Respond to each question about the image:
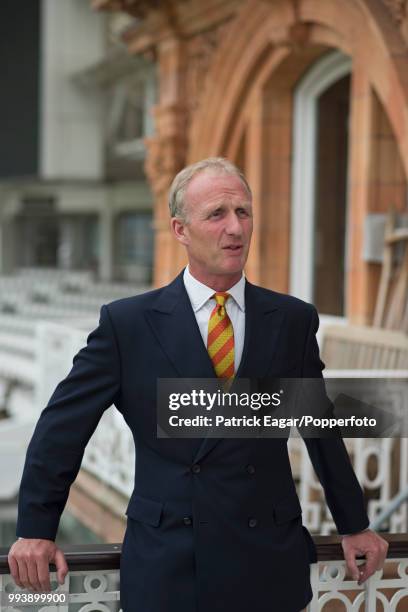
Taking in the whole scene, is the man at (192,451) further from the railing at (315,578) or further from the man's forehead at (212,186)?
the railing at (315,578)

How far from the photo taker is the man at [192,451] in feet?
5.98

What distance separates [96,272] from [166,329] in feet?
84.4

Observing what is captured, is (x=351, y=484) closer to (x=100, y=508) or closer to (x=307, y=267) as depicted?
(x=100, y=508)

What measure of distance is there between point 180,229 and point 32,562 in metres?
0.73

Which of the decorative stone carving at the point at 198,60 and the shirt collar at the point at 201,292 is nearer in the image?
the shirt collar at the point at 201,292

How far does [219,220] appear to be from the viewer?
5.94 feet

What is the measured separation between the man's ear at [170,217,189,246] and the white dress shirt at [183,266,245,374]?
0.08m

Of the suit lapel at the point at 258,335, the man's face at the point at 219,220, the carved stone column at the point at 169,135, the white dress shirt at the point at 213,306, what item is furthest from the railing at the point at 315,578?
the carved stone column at the point at 169,135

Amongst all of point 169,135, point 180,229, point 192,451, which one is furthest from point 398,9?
point 192,451

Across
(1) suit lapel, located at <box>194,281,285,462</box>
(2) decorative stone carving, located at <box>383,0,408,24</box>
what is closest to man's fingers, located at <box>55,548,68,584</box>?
(1) suit lapel, located at <box>194,281,285,462</box>

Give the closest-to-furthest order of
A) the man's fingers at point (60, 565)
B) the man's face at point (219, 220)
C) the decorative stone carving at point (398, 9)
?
the man's face at point (219, 220)
the man's fingers at point (60, 565)
the decorative stone carving at point (398, 9)

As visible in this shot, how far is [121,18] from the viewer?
24000 millimetres

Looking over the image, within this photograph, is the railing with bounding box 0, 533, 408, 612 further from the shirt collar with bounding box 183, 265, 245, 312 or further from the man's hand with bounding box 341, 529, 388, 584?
the shirt collar with bounding box 183, 265, 245, 312

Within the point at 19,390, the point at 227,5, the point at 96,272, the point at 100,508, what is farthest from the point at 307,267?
the point at 96,272
